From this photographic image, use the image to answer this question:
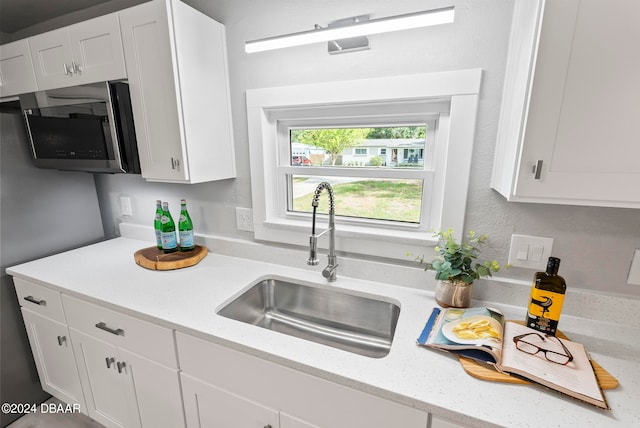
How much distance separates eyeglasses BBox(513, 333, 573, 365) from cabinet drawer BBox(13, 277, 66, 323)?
1.95m

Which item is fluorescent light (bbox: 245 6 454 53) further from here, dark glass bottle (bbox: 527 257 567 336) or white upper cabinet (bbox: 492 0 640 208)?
dark glass bottle (bbox: 527 257 567 336)

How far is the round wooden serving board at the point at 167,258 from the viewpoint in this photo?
1.46 metres

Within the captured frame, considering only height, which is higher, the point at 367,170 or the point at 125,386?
the point at 367,170

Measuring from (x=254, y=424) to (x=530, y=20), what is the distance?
1.56 metres

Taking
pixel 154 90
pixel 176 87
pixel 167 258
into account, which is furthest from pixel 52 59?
pixel 167 258

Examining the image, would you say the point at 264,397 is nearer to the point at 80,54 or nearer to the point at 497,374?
the point at 497,374

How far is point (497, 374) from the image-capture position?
0.77m

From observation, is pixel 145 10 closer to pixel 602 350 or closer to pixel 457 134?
pixel 457 134

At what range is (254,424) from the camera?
0.97 metres

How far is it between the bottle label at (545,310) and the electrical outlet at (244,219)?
1.30m

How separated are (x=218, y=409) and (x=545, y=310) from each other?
3.89ft

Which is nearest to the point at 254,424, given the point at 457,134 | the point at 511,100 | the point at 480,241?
the point at 480,241

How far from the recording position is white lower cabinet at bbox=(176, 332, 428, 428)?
2.58 feet

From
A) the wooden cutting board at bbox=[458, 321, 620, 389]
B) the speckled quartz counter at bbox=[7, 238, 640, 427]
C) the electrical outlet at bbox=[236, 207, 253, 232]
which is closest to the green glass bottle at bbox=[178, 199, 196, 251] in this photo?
the speckled quartz counter at bbox=[7, 238, 640, 427]
